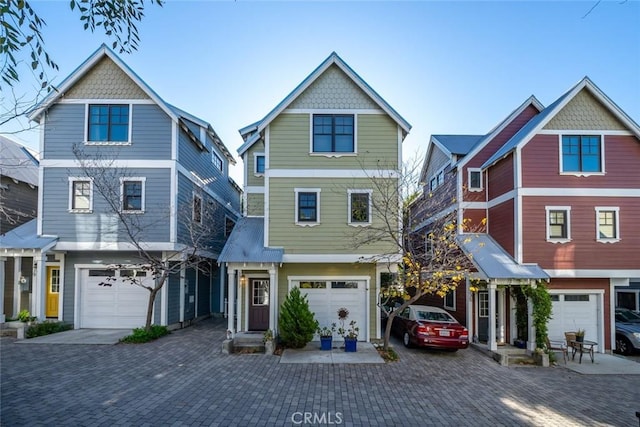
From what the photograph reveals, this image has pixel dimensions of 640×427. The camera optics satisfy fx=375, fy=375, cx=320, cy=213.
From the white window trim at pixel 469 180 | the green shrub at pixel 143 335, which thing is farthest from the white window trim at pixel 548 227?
→ the green shrub at pixel 143 335

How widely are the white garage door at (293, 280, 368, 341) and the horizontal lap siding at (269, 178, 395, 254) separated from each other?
56.9 inches

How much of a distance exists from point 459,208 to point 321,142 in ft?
23.5

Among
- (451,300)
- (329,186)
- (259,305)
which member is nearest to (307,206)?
(329,186)

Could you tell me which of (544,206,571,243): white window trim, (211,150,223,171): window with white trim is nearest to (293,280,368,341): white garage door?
(544,206,571,243): white window trim

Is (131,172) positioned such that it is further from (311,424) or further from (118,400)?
(311,424)

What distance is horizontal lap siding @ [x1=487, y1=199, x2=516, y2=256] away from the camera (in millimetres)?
14727

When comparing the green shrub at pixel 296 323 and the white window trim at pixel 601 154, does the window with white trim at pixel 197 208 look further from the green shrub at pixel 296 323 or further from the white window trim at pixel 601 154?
the white window trim at pixel 601 154

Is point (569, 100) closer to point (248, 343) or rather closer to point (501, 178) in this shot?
point (501, 178)

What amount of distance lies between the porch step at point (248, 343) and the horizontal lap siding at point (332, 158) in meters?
6.36

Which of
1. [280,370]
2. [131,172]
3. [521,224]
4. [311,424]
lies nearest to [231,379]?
[280,370]

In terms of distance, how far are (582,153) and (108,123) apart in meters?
19.2

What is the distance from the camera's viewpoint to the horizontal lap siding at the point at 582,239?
1417 centimetres

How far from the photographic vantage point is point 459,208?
16.9 metres

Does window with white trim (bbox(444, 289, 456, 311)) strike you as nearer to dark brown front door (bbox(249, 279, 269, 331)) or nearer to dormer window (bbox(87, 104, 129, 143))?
dark brown front door (bbox(249, 279, 269, 331))
